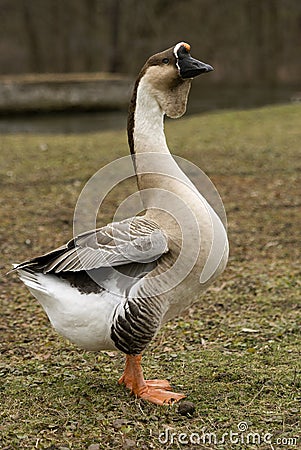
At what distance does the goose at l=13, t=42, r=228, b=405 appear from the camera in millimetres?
2955

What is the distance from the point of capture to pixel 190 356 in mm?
3613

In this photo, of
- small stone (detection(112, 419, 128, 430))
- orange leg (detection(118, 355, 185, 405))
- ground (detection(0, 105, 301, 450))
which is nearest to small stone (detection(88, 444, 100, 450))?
ground (detection(0, 105, 301, 450))

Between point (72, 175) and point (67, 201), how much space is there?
102cm

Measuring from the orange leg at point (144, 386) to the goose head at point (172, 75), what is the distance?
1.14 meters

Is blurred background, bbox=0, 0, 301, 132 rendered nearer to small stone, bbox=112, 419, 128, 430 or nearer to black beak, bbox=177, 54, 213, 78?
black beak, bbox=177, 54, 213, 78

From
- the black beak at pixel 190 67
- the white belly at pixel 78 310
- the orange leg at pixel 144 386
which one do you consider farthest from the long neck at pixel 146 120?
the orange leg at pixel 144 386

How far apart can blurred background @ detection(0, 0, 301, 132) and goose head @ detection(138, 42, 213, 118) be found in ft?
26.7

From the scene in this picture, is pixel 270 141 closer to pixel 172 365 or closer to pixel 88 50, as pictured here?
pixel 88 50

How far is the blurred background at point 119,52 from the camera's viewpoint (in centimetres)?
1120

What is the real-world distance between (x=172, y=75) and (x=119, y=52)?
31.4 ft

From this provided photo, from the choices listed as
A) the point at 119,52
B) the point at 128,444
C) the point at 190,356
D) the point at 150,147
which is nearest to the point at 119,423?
the point at 128,444

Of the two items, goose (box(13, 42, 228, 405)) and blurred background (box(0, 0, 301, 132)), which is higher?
goose (box(13, 42, 228, 405))

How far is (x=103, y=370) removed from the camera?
351cm

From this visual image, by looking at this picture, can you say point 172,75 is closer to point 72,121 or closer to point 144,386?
point 144,386
